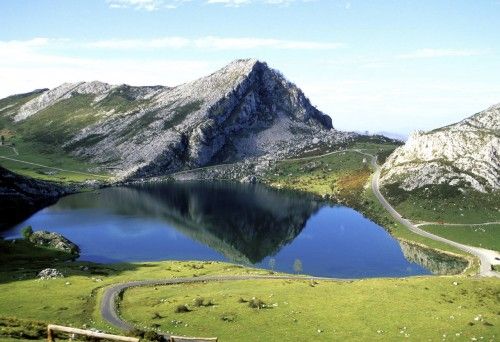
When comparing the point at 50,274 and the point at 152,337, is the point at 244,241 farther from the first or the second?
the point at 152,337

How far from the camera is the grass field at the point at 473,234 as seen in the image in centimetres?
15050

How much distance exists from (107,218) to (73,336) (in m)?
163

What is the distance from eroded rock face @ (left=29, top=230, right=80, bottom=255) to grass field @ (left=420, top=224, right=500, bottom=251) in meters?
118

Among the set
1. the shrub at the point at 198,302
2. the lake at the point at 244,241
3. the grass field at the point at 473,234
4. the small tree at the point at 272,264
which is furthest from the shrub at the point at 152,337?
the grass field at the point at 473,234

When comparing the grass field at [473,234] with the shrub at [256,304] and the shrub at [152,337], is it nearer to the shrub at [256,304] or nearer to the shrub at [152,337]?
the shrub at [256,304]

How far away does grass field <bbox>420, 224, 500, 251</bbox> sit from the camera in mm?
150500

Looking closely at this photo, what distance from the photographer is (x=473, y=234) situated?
159 meters

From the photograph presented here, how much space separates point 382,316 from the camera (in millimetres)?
60375

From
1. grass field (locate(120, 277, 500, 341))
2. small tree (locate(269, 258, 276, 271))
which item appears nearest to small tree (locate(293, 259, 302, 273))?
small tree (locate(269, 258, 276, 271))

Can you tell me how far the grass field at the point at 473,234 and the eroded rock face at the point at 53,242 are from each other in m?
118

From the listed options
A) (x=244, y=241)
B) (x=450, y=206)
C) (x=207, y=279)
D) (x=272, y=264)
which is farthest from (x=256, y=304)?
(x=450, y=206)

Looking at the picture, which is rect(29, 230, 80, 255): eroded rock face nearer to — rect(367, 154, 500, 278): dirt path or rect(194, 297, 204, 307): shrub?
rect(194, 297, 204, 307): shrub

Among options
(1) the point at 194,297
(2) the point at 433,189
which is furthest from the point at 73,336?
(2) the point at 433,189

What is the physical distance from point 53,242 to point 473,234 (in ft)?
437
